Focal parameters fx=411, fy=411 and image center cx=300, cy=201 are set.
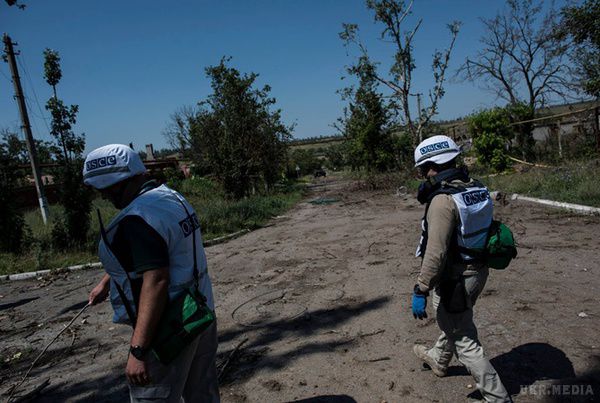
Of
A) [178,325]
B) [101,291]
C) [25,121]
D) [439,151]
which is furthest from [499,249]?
[25,121]

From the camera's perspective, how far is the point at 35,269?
30.9ft

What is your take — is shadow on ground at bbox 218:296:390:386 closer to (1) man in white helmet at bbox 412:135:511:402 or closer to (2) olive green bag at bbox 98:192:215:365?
(1) man in white helmet at bbox 412:135:511:402

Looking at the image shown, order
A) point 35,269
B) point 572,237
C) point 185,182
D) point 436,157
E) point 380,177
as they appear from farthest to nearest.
Result: point 185,182 → point 380,177 → point 35,269 → point 572,237 → point 436,157

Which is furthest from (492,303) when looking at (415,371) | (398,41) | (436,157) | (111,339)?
(398,41)

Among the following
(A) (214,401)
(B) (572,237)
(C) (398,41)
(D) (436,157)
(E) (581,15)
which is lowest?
(B) (572,237)

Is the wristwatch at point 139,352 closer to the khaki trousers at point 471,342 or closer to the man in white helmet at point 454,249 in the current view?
the man in white helmet at point 454,249

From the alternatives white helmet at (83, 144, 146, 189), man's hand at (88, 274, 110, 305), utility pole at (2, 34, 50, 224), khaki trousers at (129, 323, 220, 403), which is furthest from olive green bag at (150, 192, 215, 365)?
utility pole at (2, 34, 50, 224)

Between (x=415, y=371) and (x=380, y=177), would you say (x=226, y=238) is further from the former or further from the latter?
(x=380, y=177)

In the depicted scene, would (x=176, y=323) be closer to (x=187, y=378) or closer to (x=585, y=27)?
(x=187, y=378)

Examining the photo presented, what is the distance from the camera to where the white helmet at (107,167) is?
2059mm

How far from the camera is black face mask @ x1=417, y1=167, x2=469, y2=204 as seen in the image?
273 cm

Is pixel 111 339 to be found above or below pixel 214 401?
below

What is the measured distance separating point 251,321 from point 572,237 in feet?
18.4

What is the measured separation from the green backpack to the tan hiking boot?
3.41 ft
